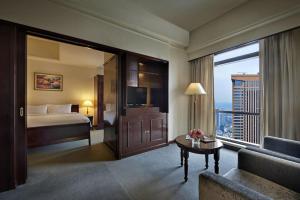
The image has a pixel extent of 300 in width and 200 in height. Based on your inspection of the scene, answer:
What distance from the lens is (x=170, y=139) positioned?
413 centimetres

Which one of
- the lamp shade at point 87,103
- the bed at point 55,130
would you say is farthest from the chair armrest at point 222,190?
the lamp shade at point 87,103

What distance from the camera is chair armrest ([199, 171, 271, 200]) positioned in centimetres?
96

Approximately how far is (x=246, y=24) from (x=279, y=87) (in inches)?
55.8

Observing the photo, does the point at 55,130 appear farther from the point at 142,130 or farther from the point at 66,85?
the point at 66,85

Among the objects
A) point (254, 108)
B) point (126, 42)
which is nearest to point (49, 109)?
point (126, 42)

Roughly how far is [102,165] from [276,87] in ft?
11.8

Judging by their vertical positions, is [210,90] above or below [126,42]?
below

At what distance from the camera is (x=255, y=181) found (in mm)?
1471

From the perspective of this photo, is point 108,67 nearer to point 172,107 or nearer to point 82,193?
point 172,107

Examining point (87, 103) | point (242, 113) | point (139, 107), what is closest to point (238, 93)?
point (242, 113)

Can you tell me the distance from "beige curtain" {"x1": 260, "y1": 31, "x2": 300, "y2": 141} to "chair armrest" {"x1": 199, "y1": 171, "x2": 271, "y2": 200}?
234cm

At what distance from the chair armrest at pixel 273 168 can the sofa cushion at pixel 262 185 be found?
0.15 ft

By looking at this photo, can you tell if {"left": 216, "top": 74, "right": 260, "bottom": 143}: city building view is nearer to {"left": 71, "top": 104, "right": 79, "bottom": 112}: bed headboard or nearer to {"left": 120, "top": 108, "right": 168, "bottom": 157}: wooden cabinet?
{"left": 120, "top": 108, "right": 168, "bottom": 157}: wooden cabinet

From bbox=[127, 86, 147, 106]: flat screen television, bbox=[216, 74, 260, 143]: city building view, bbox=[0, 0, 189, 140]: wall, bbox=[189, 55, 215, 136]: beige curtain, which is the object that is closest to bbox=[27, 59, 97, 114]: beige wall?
bbox=[127, 86, 147, 106]: flat screen television
